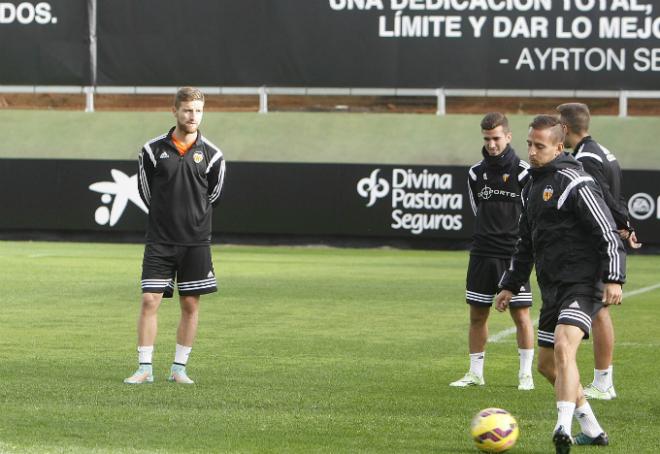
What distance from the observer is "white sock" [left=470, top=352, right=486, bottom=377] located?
1049 cm

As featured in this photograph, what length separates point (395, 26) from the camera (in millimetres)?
30750

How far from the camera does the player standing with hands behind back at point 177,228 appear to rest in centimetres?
1024

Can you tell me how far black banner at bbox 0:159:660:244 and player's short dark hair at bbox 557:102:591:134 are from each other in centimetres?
1882

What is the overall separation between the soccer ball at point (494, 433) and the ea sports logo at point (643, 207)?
21.1 m

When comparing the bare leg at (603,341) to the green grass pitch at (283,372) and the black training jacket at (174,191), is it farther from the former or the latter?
the black training jacket at (174,191)

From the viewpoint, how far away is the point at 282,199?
29531mm

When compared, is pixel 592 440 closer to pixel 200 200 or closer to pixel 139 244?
pixel 200 200

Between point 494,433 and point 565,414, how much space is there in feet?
1.28

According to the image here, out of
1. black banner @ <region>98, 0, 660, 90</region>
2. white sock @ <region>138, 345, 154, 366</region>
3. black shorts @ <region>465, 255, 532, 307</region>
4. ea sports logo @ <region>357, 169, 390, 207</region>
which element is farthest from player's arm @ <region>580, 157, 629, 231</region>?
black banner @ <region>98, 0, 660, 90</region>

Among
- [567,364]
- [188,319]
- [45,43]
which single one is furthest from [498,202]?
[45,43]

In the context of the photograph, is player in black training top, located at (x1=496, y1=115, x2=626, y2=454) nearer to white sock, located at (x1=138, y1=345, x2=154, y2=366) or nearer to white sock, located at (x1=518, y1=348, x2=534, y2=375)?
white sock, located at (x1=518, y1=348, x2=534, y2=375)

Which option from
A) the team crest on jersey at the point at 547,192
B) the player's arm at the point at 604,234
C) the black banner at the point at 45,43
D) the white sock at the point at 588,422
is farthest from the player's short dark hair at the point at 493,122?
the black banner at the point at 45,43

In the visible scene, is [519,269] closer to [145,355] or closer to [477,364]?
[477,364]

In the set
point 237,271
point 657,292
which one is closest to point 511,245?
point 657,292
